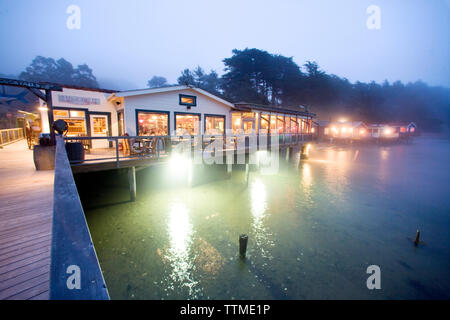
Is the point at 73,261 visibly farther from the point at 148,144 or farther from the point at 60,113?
the point at 60,113

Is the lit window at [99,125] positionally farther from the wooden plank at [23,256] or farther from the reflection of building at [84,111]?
the wooden plank at [23,256]

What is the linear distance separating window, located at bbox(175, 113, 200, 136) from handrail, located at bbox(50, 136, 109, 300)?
44.9ft

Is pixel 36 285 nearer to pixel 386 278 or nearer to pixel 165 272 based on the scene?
pixel 165 272

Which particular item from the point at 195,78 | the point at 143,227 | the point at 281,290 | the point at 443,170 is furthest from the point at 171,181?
the point at 195,78

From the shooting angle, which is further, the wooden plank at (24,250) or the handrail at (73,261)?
the wooden plank at (24,250)

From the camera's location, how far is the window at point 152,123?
1329cm

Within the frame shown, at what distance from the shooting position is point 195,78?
59094 millimetres

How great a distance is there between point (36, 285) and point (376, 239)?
34.6ft

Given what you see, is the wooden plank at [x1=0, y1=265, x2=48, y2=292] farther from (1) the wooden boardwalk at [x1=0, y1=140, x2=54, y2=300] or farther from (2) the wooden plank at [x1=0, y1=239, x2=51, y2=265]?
(2) the wooden plank at [x1=0, y1=239, x2=51, y2=265]

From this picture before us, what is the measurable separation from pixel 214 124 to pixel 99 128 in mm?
8302

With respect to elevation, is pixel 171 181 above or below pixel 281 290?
above

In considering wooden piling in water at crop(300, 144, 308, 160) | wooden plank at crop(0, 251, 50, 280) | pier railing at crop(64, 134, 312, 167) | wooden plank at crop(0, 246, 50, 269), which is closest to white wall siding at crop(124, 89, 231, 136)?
pier railing at crop(64, 134, 312, 167)

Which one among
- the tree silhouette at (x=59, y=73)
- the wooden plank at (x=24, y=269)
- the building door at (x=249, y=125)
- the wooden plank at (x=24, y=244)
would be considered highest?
the tree silhouette at (x=59, y=73)

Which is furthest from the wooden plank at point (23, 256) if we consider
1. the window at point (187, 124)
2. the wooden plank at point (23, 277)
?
the window at point (187, 124)
